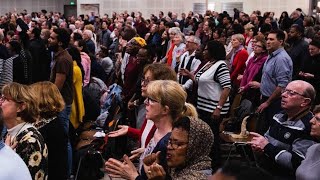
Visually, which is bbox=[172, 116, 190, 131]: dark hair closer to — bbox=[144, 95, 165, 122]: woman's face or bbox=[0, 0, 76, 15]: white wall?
bbox=[144, 95, 165, 122]: woman's face

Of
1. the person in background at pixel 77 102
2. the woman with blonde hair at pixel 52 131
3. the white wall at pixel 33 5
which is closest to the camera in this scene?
the woman with blonde hair at pixel 52 131

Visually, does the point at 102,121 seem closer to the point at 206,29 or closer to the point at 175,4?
the point at 206,29

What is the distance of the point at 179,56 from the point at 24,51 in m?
2.36

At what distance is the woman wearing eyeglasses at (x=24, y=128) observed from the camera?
11.7 ft

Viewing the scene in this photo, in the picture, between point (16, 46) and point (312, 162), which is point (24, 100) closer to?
point (312, 162)

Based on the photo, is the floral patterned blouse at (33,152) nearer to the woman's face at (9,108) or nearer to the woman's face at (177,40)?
the woman's face at (9,108)

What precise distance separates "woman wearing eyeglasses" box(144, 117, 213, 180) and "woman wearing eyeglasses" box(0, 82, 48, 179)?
924 millimetres

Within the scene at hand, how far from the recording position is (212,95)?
6020 millimetres

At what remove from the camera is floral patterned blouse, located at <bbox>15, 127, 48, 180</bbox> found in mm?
3562

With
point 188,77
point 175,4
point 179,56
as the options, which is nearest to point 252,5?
point 175,4

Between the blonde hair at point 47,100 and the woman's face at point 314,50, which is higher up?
the woman's face at point 314,50

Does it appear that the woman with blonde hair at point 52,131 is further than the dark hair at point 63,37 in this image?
No

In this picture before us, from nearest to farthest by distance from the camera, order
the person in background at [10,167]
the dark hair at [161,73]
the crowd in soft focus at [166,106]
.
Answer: the person in background at [10,167] < the crowd in soft focus at [166,106] < the dark hair at [161,73]

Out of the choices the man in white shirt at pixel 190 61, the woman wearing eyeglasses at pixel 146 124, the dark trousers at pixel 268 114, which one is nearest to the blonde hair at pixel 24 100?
the woman wearing eyeglasses at pixel 146 124
